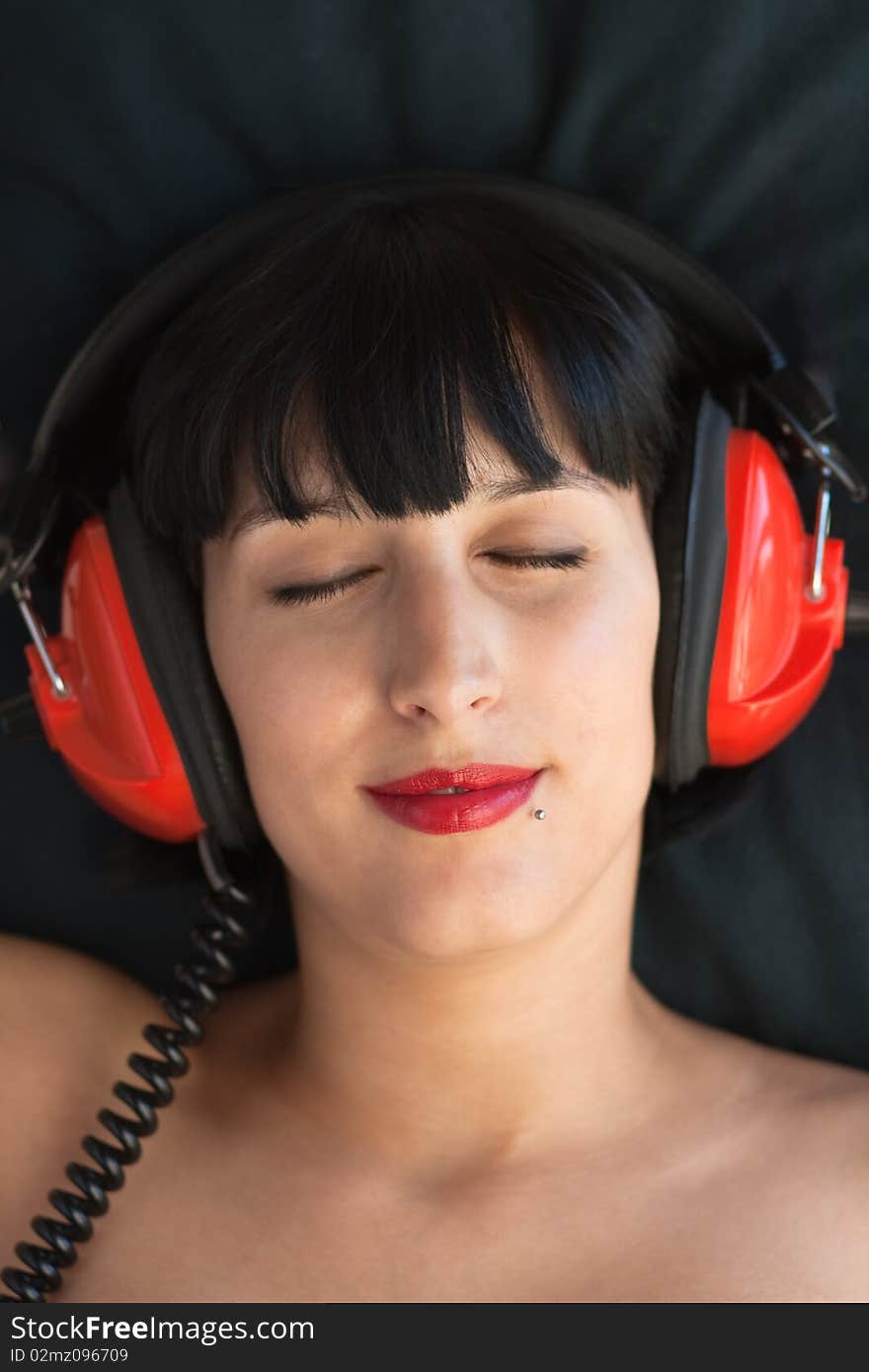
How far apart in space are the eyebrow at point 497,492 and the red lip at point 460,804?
10.0 inches

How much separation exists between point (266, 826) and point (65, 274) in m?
0.73

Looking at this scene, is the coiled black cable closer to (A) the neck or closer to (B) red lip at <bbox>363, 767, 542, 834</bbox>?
(A) the neck

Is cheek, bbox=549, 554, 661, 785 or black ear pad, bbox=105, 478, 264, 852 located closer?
cheek, bbox=549, 554, 661, 785

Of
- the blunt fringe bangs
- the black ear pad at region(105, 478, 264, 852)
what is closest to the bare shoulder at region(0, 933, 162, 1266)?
the black ear pad at region(105, 478, 264, 852)

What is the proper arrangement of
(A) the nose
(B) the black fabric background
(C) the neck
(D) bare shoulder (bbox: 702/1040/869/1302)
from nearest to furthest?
(A) the nose, (D) bare shoulder (bbox: 702/1040/869/1302), (C) the neck, (B) the black fabric background

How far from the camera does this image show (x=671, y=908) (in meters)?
1.91

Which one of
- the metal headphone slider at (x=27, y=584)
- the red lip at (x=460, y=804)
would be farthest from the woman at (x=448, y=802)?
the metal headphone slider at (x=27, y=584)

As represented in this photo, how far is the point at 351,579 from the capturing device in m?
1.46

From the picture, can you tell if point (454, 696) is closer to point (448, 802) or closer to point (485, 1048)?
point (448, 802)

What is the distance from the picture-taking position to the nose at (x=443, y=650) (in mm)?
1372

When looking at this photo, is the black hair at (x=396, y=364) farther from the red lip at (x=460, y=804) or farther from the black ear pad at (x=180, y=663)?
the red lip at (x=460, y=804)

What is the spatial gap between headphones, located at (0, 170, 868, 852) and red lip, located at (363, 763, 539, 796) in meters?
0.20

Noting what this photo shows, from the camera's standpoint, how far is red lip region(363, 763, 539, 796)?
1.43 m

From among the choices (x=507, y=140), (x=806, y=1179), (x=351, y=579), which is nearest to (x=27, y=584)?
(x=351, y=579)
